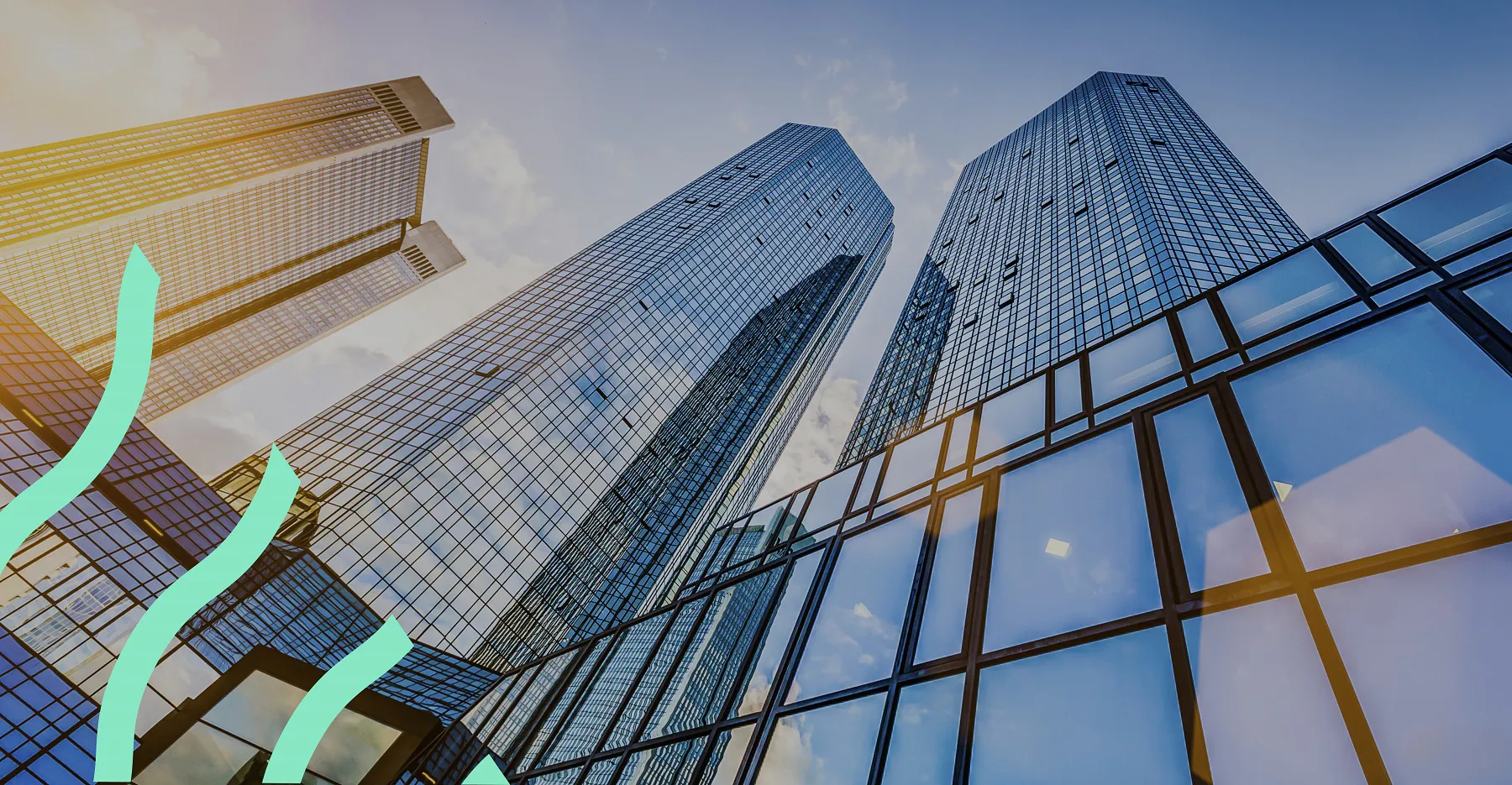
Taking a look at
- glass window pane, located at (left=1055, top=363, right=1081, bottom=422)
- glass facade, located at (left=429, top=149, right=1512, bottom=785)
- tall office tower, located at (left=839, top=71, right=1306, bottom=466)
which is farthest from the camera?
tall office tower, located at (left=839, top=71, right=1306, bottom=466)

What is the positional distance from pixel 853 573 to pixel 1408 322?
8.40m

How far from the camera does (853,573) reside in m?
11.8

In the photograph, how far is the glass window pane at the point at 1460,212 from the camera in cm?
824

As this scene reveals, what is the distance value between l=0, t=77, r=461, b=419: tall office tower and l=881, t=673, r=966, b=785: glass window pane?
12133 cm

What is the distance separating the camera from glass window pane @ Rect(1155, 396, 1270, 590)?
6.49 meters

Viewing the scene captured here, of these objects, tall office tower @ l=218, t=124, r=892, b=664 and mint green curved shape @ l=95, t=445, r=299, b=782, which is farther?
tall office tower @ l=218, t=124, r=892, b=664

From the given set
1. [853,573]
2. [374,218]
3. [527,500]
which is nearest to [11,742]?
[527,500]

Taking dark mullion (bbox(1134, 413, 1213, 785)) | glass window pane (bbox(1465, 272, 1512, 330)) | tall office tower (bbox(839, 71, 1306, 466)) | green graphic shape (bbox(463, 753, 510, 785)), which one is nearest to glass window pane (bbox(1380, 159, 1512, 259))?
glass window pane (bbox(1465, 272, 1512, 330))

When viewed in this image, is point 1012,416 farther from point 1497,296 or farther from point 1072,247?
point 1072,247

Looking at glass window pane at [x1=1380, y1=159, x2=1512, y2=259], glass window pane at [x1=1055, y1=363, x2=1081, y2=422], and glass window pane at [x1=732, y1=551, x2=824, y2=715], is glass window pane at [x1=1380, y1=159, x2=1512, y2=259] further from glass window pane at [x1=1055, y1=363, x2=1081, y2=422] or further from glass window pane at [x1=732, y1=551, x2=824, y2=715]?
glass window pane at [x1=732, y1=551, x2=824, y2=715]

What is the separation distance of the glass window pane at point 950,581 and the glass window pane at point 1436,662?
4085 millimetres

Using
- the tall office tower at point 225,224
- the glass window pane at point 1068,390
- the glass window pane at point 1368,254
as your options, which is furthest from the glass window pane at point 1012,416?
the tall office tower at point 225,224

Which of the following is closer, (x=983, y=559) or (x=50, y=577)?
(x=983, y=559)

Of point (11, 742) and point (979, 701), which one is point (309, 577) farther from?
point (979, 701)
